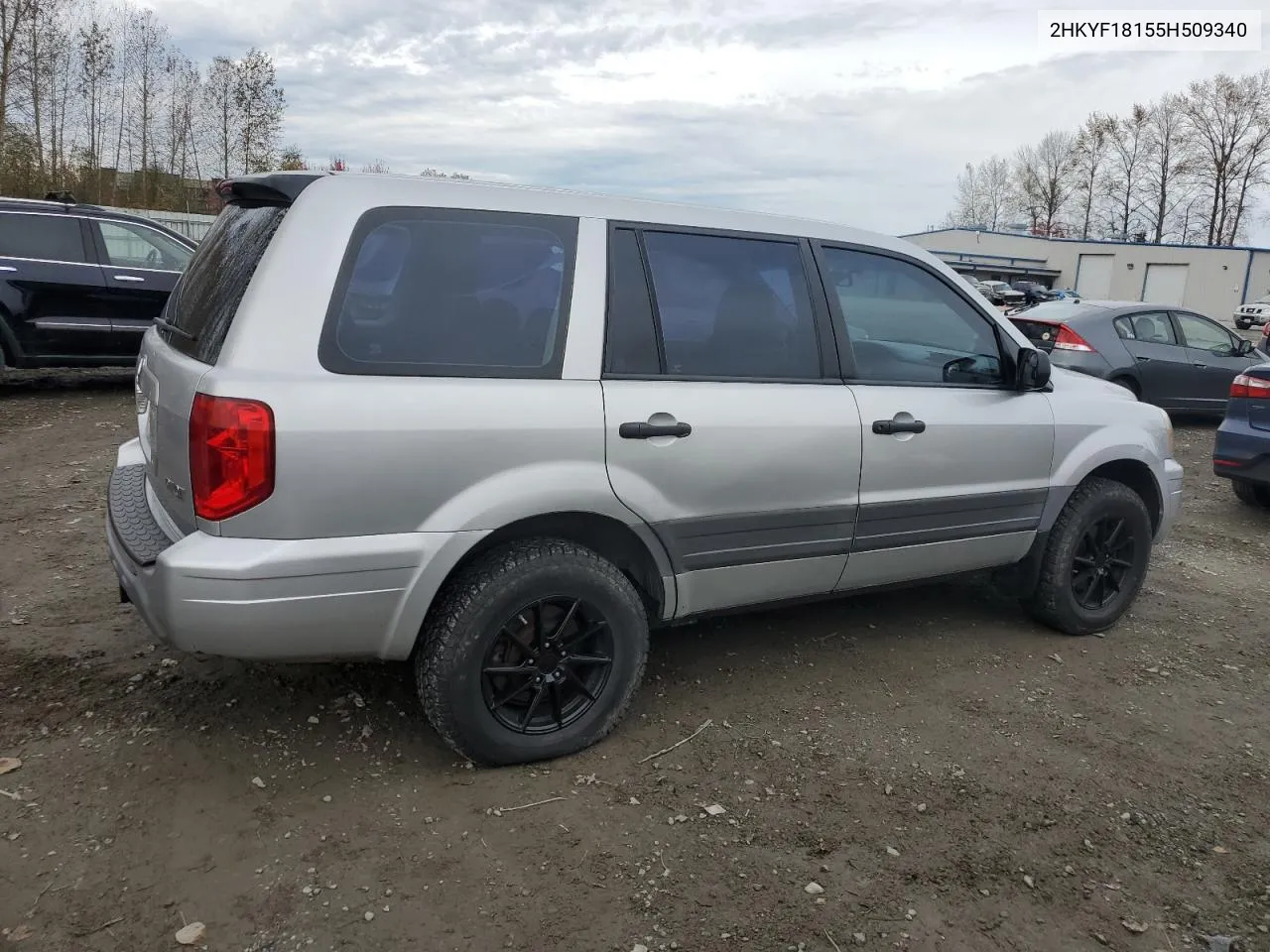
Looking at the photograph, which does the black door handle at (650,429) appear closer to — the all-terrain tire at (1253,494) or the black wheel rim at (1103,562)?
the black wheel rim at (1103,562)

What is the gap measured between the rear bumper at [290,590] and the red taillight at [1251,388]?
6336 millimetres

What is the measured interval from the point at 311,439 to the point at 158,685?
61.8 inches

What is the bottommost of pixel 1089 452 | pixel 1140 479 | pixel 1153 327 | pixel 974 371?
pixel 1140 479

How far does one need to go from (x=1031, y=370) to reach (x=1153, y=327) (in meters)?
8.08

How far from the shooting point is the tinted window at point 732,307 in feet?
10.9

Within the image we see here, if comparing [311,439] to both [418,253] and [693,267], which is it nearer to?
[418,253]

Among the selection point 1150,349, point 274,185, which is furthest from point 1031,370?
point 1150,349

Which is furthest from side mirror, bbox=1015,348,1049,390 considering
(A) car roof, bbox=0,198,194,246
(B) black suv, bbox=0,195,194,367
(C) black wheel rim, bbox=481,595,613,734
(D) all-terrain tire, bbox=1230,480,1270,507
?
(A) car roof, bbox=0,198,194,246

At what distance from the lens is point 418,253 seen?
9.48ft

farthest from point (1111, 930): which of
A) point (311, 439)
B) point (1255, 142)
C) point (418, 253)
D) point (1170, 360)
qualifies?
point (1255, 142)

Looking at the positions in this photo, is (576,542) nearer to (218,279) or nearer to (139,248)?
(218,279)

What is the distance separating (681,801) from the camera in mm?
3000

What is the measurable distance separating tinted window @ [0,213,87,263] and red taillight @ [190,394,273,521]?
7979mm

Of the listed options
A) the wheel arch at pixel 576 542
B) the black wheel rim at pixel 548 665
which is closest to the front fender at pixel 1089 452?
the wheel arch at pixel 576 542
